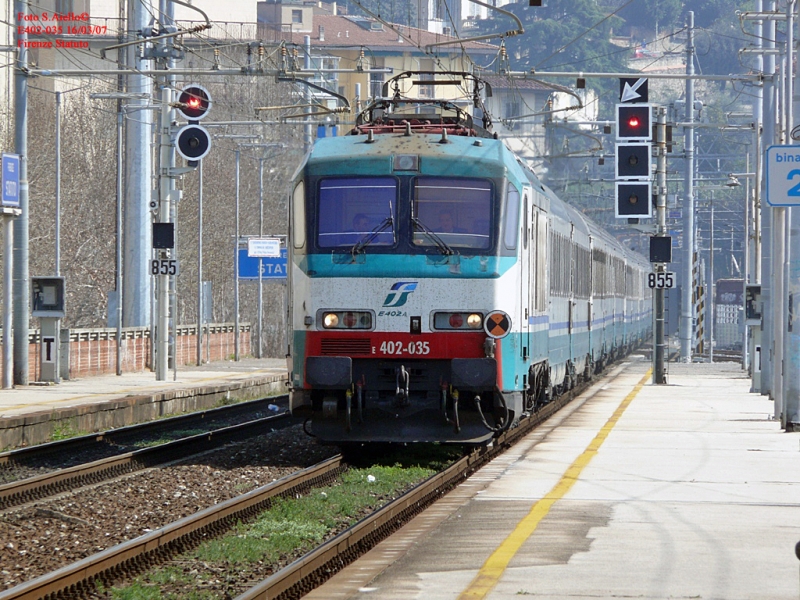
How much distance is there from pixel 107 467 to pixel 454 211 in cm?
442

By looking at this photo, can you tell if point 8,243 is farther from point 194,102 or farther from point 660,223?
point 660,223

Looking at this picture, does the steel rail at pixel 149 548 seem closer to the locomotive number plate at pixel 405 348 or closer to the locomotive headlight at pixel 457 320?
the locomotive number plate at pixel 405 348

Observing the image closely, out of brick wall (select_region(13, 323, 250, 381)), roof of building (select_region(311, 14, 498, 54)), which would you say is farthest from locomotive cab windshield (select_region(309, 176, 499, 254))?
roof of building (select_region(311, 14, 498, 54))

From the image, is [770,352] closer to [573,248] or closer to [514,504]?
[573,248]

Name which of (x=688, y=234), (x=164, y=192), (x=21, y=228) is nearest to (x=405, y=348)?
(x=21, y=228)

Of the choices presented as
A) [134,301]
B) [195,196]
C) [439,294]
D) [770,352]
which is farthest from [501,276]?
[195,196]

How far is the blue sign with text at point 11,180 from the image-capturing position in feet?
83.8

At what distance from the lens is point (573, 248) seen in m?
22.3

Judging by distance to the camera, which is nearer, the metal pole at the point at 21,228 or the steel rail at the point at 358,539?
the steel rail at the point at 358,539

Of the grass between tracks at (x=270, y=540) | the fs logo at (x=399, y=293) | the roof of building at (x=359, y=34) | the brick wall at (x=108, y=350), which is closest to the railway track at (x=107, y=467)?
the grass between tracks at (x=270, y=540)

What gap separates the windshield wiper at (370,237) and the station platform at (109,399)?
639 centimetres

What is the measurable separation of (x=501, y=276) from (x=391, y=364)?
1384 millimetres

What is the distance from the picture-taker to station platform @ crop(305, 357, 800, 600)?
314 inches

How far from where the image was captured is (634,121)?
27.0 meters
